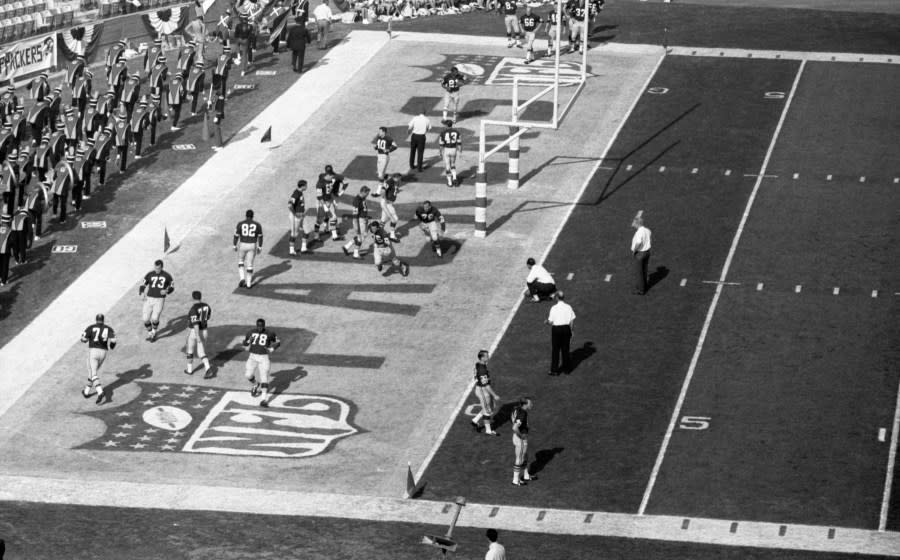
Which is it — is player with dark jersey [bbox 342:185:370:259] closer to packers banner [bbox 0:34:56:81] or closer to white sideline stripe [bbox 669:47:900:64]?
packers banner [bbox 0:34:56:81]

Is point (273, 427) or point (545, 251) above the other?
point (545, 251)

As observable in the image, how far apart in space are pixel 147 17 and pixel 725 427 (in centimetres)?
3475

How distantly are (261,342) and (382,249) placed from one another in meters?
7.00

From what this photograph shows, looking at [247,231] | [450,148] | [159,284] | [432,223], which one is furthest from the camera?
[450,148]

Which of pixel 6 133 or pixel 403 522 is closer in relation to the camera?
pixel 403 522

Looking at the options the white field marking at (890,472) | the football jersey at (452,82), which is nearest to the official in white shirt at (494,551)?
the white field marking at (890,472)

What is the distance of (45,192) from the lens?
4812 centimetres

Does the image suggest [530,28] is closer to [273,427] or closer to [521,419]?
[273,427]

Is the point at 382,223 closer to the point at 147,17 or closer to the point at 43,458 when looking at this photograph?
the point at 43,458

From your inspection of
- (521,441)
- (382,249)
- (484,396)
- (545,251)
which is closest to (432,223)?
(382,249)

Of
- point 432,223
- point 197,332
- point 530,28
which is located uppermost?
point 530,28

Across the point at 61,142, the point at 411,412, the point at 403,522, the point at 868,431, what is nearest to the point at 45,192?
the point at 61,142

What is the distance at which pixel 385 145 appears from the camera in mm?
49562

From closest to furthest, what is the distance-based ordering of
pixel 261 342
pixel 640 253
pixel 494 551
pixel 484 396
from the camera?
pixel 494 551
pixel 484 396
pixel 261 342
pixel 640 253
